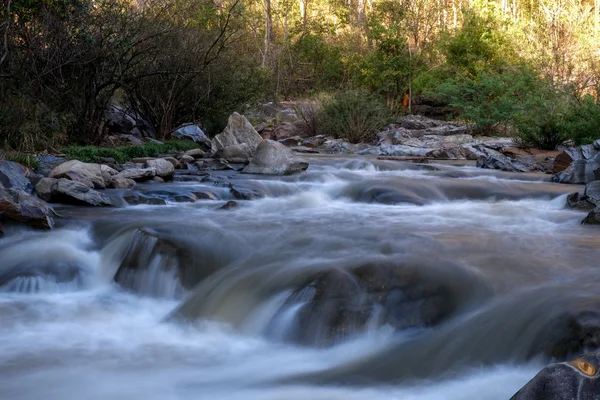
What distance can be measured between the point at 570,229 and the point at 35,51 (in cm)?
927

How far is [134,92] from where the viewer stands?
1525cm

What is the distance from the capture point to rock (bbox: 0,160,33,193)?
816 centimetres

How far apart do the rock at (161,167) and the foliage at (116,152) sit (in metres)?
1.04

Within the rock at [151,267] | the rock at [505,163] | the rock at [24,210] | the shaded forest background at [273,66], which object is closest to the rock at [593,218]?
the rock at [151,267]

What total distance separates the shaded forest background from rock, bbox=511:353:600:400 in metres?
9.45

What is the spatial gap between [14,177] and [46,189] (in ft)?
1.47

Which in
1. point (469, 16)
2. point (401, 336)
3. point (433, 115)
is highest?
point (469, 16)

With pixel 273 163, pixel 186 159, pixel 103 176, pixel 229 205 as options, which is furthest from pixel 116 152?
pixel 229 205

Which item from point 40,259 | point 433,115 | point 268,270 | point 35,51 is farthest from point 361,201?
point 433,115

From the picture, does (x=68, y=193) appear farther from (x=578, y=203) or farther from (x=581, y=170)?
(x=581, y=170)

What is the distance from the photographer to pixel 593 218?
728 centimetres

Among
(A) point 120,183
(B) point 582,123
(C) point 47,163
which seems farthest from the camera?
(B) point 582,123

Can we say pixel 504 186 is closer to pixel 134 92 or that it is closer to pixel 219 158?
pixel 219 158

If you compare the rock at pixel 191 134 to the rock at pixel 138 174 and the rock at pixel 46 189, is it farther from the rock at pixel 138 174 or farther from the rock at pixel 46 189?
the rock at pixel 46 189
